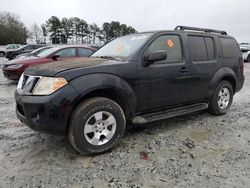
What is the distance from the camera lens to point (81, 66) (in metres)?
3.20

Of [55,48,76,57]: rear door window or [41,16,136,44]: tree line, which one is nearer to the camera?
[55,48,76,57]: rear door window

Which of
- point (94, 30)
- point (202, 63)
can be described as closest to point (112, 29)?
point (94, 30)

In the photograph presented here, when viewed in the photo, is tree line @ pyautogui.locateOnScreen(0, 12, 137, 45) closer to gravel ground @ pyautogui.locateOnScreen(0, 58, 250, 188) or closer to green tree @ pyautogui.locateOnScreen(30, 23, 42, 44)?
green tree @ pyautogui.locateOnScreen(30, 23, 42, 44)

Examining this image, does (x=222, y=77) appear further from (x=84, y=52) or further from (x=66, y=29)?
(x=66, y=29)

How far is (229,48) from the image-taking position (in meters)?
5.15

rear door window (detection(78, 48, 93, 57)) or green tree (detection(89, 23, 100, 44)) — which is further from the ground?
green tree (detection(89, 23, 100, 44))

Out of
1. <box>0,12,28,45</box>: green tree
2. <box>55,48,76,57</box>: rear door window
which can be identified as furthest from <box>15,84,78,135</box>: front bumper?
<box>0,12,28,45</box>: green tree

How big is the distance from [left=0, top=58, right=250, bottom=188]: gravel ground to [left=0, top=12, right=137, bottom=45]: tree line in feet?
165

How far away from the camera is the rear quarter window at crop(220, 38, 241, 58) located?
5.02 meters

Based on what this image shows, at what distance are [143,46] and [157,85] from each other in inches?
25.4

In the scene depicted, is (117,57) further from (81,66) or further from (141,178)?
(141,178)

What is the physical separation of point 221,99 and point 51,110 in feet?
12.0

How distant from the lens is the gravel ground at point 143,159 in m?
2.73

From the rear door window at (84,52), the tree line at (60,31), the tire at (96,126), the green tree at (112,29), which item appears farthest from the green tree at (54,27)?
the tire at (96,126)
